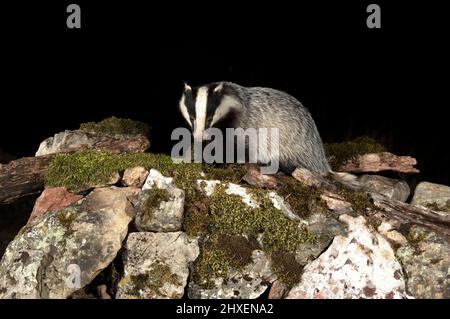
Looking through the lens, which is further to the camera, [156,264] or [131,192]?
[131,192]

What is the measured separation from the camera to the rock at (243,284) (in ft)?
12.4

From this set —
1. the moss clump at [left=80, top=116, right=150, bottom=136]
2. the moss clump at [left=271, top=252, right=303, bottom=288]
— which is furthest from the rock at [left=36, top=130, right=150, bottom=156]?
the moss clump at [left=271, top=252, right=303, bottom=288]

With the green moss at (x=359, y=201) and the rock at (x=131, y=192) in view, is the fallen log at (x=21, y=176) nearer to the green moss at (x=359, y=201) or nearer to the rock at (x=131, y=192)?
the rock at (x=131, y=192)

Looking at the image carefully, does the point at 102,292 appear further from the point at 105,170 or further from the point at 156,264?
the point at 105,170

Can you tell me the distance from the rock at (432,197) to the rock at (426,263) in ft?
2.52

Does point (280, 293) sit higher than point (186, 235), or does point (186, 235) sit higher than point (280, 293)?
point (186, 235)

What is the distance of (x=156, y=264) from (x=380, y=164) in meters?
2.20

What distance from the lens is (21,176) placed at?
14.8 ft

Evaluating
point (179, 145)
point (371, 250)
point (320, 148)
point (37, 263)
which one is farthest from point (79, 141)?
point (371, 250)

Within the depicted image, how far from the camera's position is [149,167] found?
14.2 ft

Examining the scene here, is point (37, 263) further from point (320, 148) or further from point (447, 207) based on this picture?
point (447, 207)

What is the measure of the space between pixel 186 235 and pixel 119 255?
44 cm

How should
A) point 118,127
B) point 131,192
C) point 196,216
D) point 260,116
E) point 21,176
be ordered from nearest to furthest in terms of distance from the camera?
point 196,216
point 131,192
point 21,176
point 260,116
point 118,127

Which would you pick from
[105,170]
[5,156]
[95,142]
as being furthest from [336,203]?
[5,156]
